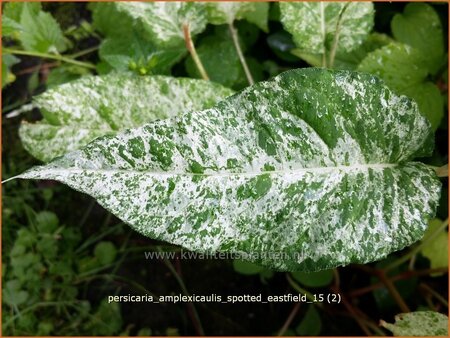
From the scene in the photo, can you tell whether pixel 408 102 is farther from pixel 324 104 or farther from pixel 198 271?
pixel 198 271

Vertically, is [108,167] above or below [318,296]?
above

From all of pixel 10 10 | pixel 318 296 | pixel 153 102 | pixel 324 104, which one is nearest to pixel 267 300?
pixel 318 296

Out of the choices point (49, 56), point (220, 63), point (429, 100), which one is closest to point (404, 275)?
point (429, 100)

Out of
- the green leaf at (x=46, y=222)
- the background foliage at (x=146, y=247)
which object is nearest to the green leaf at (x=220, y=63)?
the background foliage at (x=146, y=247)

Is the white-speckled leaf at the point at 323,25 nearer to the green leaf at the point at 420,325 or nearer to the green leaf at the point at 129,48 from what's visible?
the green leaf at the point at 129,48

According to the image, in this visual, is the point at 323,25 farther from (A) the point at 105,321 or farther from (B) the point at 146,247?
(A) the point at 105,321
